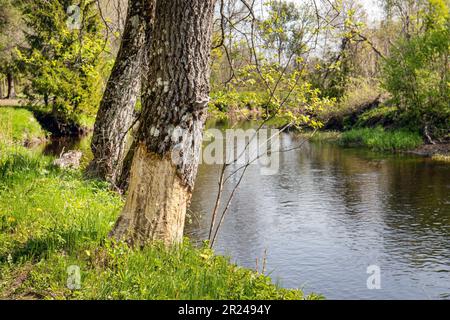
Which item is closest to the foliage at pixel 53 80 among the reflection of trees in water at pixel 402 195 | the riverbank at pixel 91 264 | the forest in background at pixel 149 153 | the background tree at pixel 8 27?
the background tree at pixel 8 27

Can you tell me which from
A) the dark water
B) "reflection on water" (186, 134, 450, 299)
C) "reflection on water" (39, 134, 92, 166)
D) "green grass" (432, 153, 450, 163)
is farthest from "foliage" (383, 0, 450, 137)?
"reflection on water" (39, 134, 92, 166)

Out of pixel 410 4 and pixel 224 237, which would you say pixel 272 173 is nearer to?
pixel 224 237

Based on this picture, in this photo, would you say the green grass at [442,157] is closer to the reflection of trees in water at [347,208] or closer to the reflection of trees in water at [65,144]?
the reflection of trees in water at [347,208]

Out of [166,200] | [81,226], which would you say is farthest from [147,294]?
[81,226]

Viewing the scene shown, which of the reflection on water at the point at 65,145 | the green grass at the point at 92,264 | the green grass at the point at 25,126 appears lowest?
the green grass at the point at 92,264

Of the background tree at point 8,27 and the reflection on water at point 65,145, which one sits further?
the background tree at point 8,27

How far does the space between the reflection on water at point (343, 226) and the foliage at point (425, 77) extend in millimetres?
7968

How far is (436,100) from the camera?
30.9 m

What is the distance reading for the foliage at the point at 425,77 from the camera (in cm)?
3050

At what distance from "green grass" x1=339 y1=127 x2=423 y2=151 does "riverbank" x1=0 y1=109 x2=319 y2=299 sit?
25.6m

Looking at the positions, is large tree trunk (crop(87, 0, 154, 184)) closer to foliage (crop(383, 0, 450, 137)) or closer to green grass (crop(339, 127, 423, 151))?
green grass (crop(339, 127, 423, 151))

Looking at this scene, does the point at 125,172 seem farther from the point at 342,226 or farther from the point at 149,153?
the point at 342,226

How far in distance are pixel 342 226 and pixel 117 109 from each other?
7.16m

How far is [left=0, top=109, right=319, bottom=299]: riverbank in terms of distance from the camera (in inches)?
191
